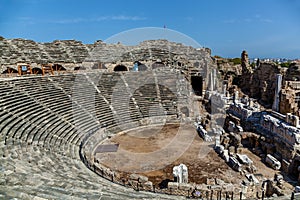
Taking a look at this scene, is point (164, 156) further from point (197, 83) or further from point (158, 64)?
point (158, 64)

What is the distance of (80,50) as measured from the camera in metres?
31.7

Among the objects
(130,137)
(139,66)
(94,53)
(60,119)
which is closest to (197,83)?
(139,66)

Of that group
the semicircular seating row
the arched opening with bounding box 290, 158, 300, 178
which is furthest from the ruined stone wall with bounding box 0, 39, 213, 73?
the arched opening with bounding box 290, 158, 300, 178

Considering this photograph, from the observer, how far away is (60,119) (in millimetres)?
14898

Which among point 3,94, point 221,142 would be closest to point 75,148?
point 3,94

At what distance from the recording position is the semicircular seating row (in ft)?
20.9

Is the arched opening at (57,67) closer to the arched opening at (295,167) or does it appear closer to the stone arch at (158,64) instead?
the stone arch at (158,64)

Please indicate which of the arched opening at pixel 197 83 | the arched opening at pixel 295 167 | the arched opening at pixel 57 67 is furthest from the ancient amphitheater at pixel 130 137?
the arched opening at pixel 197 83

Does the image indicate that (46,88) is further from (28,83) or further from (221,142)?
(221,142)

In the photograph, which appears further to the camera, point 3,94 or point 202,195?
point 3,94

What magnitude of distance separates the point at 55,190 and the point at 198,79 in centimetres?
2732

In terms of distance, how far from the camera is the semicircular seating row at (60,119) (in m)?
6.36

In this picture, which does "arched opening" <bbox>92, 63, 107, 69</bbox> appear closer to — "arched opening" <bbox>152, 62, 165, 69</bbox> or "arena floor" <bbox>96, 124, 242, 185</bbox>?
"arched opening" <bbox>152, 62, 165, 69</bbox>

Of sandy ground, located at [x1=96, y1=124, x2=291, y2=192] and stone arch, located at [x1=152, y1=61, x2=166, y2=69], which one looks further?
stone arch, located at [x1=152, y1=61, x2=166, y2=69]
